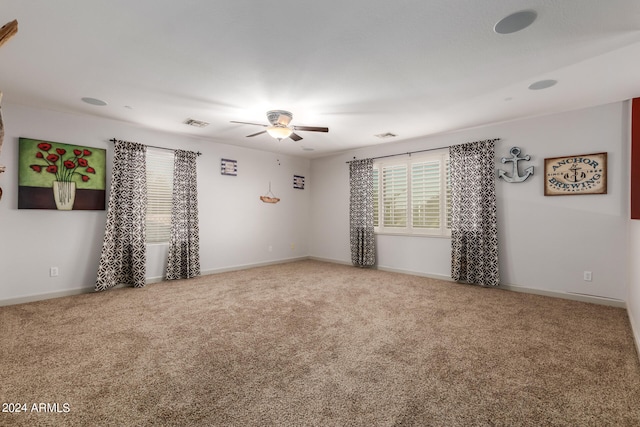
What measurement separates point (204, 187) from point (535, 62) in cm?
535

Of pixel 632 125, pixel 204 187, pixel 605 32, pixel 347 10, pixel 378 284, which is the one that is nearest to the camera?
pixel 347 10

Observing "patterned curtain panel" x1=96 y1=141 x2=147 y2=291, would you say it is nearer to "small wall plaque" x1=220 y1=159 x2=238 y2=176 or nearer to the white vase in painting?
the white vase in painting

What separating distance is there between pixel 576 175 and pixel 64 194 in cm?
732

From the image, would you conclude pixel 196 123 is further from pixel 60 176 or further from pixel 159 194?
pixel 60 176

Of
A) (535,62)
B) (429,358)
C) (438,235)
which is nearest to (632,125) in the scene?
(535,62)

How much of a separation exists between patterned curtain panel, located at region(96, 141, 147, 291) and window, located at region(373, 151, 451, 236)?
14.6ft

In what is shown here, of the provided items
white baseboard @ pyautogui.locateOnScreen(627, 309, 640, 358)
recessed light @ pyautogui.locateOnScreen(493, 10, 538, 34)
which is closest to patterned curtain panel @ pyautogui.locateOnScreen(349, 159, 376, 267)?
white baseboard @ pyautogui.locateOnScreen(627, 309, 640, 358)

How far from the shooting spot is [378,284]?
16.1 feet

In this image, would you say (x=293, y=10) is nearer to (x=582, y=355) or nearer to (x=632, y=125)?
(x=582, y=355)

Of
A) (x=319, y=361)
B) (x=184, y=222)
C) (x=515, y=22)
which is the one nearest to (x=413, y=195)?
(x=515, y=22)

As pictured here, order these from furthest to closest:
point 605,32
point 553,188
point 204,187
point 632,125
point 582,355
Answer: point 204,187
point 553,188
point 632,125
point 582,355
point 605,32

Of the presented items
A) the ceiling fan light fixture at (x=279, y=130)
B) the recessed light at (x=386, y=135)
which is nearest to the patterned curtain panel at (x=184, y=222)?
the ceiling fan light fixture at (x=279, y=130)

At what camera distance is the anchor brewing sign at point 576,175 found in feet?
12.5

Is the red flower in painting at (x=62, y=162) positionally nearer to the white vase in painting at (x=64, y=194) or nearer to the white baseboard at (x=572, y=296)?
the white vase in painting at (x=64, y=194)
